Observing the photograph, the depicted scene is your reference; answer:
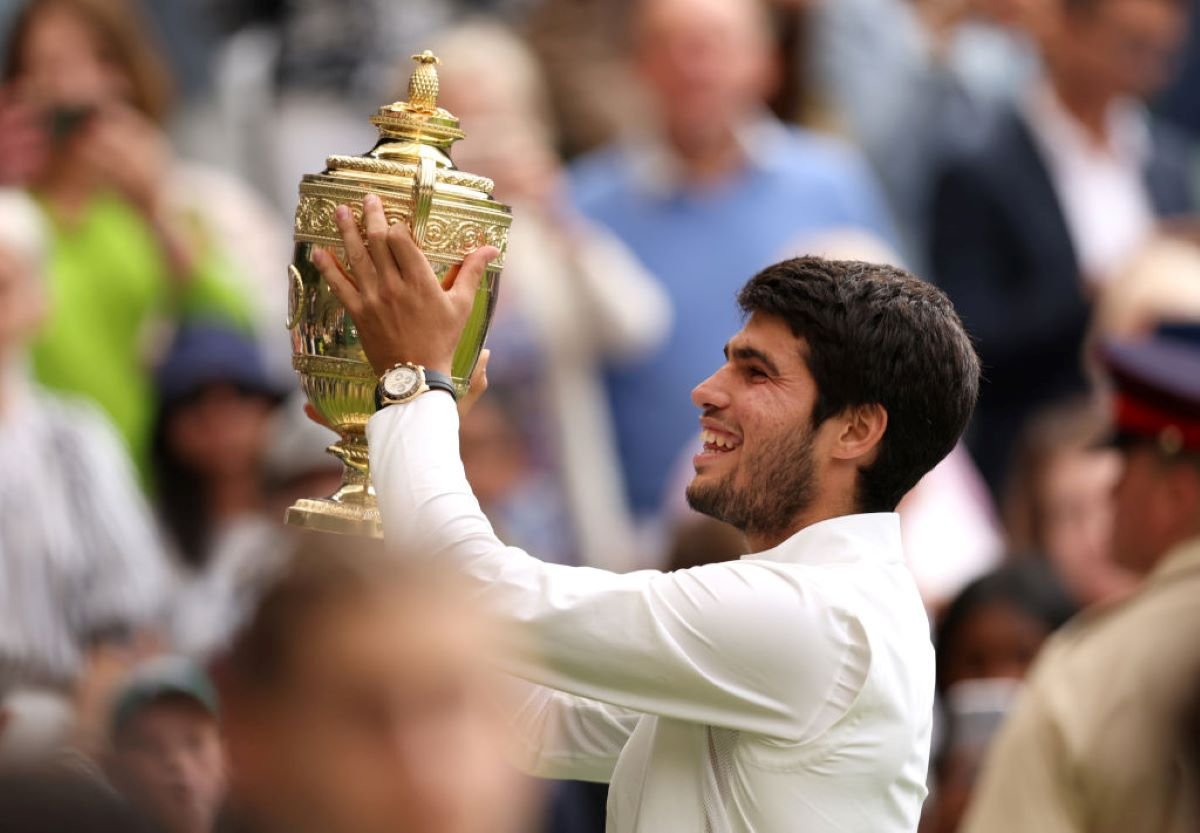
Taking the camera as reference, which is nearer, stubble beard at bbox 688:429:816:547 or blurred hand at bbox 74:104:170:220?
stubble beard at bbox 688:429:816:547

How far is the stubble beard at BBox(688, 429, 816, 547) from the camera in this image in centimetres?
382

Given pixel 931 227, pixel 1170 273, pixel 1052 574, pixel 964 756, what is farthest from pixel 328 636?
pixel 931 227

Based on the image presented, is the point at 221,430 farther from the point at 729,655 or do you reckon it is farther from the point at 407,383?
the point at 729,655

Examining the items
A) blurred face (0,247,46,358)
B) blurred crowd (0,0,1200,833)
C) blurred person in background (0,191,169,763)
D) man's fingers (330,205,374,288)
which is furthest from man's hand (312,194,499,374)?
blurred face (0,247,46,358)

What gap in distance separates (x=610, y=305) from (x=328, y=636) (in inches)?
222

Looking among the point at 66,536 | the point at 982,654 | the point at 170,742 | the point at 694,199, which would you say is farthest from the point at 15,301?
the point at 170,742

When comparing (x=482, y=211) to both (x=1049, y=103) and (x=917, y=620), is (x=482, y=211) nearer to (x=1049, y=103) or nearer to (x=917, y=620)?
(x=917, y=620)

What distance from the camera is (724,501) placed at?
12.6 ft

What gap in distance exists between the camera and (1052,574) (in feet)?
23.9

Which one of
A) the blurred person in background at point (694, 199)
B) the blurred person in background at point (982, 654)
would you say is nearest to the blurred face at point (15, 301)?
the blurred person in background at point (694, 199)

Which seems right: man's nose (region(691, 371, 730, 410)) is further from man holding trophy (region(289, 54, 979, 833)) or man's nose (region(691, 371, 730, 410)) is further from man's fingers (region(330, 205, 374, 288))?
man's fingers (region(330, 205, 374, 288))

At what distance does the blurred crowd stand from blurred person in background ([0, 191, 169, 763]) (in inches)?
0.4

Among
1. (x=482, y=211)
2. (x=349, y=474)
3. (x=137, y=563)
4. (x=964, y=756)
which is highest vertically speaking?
(x=482, y=211)

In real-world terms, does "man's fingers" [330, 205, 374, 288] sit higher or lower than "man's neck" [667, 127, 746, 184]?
lower
